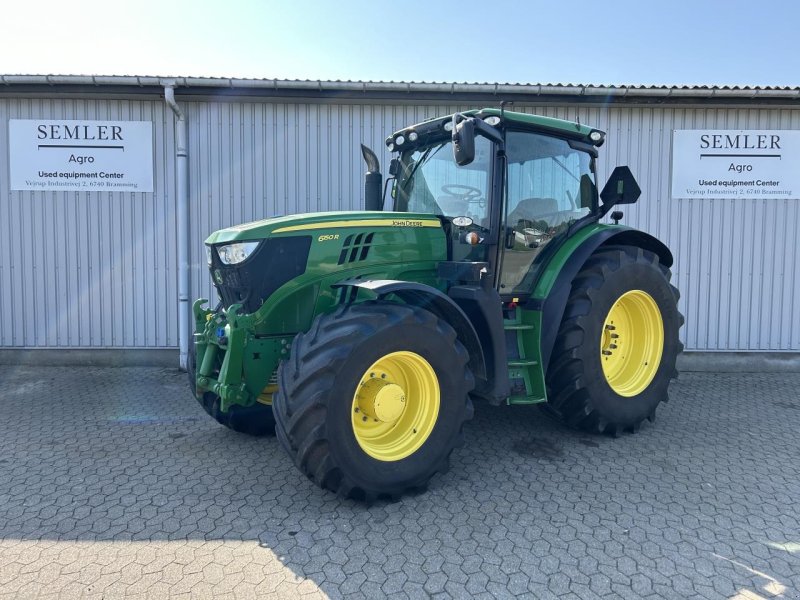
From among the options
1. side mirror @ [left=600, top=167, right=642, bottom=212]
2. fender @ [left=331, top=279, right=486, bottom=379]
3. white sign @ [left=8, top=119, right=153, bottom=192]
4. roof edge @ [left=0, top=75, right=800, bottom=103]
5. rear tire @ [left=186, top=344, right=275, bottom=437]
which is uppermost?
roof edge @ [left=0, top=75, right=800, bottom=103]

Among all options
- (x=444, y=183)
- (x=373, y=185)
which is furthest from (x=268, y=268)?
(x=373, y=185)

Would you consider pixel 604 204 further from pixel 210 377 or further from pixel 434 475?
pixel 210 377

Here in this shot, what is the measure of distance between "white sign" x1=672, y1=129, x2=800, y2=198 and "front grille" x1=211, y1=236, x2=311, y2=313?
5434mm

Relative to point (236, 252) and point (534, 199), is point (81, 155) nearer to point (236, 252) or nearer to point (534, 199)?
point (236, 252)

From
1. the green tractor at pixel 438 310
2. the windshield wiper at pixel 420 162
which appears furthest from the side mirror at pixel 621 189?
the windshield wiper at pixel 420 162

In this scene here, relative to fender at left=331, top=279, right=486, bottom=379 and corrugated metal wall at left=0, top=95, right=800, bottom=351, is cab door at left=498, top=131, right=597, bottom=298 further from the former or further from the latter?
corrugated metal wall at left=0, top=95, right=800, bottom=351

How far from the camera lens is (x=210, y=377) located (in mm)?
3727

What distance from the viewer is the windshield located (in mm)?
4020

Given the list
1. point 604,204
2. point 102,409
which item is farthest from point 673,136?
point 102,409

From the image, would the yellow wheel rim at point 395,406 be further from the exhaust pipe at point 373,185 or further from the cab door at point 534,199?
the exhaust pipe at point 373,185

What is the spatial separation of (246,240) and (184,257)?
11.6 feet

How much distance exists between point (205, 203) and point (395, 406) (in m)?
4.58

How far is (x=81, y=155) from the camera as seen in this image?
6719mm

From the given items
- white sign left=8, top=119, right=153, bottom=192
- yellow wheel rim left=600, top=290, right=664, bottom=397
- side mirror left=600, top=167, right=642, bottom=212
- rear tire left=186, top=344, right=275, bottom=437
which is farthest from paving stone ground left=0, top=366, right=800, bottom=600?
white sign left=8, top=119, right=153, bottom=192
